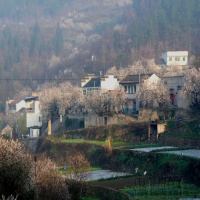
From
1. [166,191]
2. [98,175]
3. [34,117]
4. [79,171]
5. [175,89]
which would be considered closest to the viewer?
[166,191]

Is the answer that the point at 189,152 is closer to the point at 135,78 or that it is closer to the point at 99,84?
the point at 135,78

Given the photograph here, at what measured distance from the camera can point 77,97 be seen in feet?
253

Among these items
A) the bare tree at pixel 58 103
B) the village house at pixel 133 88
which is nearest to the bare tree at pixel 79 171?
the village house at pixel 133 88

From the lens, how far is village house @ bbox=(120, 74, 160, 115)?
66.4 metres

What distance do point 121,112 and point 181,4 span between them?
10979 cm

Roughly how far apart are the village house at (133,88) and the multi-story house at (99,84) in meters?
2.16

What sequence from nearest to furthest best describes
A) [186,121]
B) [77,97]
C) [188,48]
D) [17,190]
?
[17,190], [186,121], [77,97], [188,48]

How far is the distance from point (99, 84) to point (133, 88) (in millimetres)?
8578

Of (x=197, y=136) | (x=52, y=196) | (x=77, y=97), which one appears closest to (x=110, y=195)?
(x=52, y=196)

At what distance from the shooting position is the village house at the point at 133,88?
218ft

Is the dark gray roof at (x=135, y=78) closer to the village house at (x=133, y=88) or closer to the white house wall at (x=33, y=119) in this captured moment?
the village house at (x=133, y=88)

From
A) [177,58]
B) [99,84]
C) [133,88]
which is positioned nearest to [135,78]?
[133,88]

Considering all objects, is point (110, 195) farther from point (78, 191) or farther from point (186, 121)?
point (186, 121)

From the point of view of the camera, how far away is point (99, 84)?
75.6 metres
